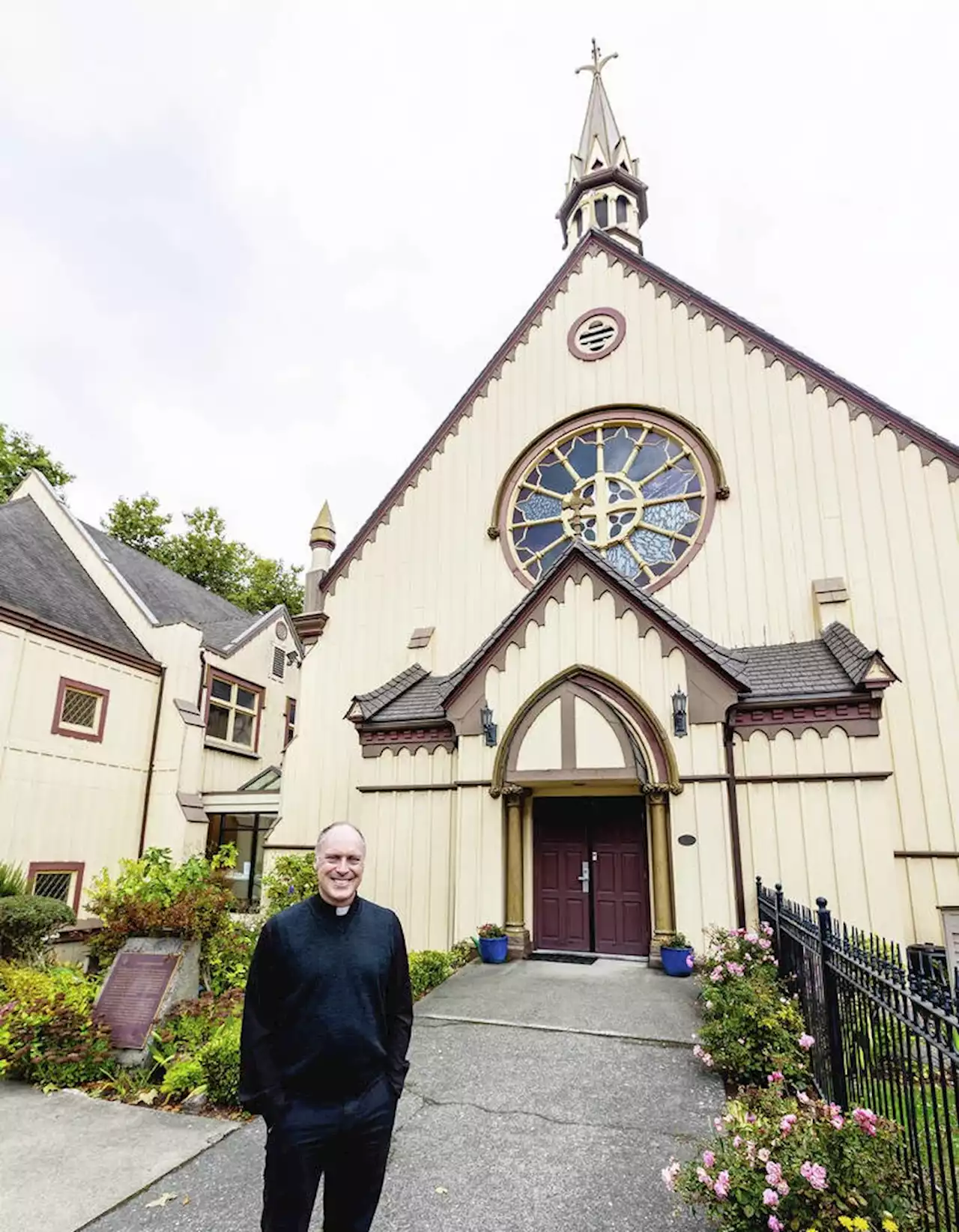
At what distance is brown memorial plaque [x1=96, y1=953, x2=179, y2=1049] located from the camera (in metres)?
7.17

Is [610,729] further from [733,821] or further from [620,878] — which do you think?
[620,878]

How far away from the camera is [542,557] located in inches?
564

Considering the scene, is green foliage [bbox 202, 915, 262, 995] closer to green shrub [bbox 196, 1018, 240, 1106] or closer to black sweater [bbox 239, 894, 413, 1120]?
green shrub [bbox 196, 1018, 240, 1106]

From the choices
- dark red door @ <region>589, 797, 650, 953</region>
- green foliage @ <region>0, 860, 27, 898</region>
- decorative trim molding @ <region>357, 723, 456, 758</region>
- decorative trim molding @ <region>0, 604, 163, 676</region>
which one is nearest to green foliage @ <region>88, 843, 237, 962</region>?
green foliage @ <region>0, 860, 27, 898</region>

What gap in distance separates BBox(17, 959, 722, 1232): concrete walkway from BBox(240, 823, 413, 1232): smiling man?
1291 millimetres

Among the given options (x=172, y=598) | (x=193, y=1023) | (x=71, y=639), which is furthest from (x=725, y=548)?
(x=172, y=598)

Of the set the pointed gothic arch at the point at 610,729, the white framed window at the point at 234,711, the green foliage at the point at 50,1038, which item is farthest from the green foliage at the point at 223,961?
the white framed window at the point at 234,711

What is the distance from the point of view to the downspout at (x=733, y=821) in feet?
31.9

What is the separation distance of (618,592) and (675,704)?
1945 millimetres

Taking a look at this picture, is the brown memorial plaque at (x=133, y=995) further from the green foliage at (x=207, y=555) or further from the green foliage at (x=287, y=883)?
the green foliage at (x=207, y=555)

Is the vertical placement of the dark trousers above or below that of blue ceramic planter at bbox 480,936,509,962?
above

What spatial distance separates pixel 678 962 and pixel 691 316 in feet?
38.6

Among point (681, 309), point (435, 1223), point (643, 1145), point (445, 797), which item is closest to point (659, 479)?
point (681, 309)

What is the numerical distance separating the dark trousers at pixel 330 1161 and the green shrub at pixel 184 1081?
375cm
